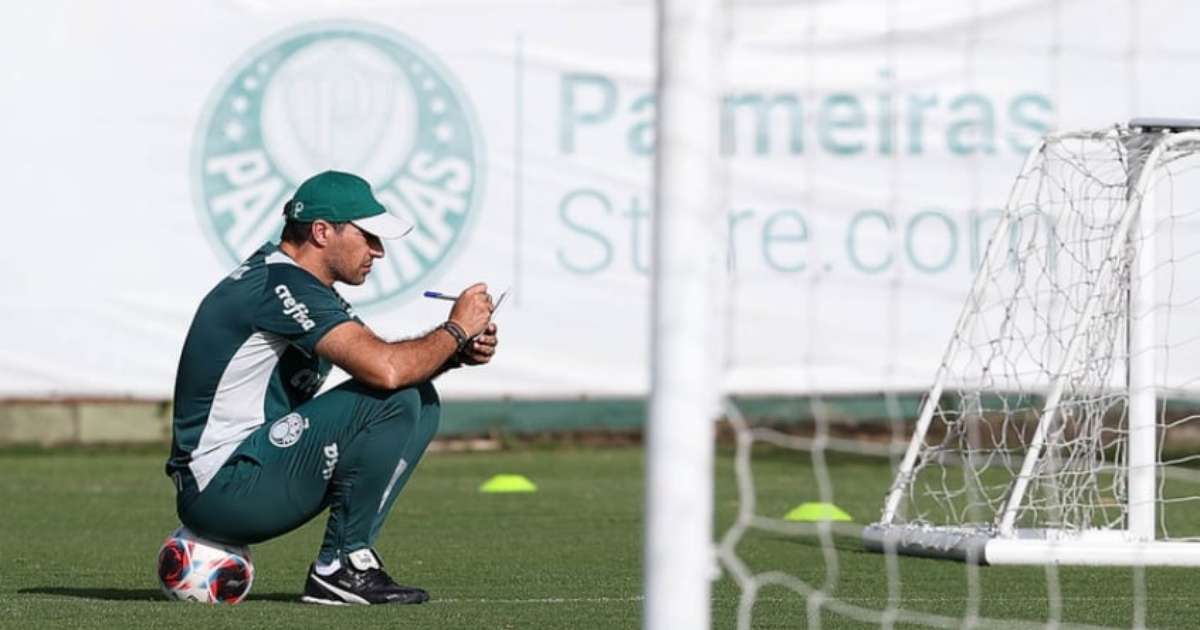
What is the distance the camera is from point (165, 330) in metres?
13.6

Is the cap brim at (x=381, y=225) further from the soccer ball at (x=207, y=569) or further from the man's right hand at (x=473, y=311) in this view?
the soccer ball at (x=207, y=569)

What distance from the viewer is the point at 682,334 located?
147 inches

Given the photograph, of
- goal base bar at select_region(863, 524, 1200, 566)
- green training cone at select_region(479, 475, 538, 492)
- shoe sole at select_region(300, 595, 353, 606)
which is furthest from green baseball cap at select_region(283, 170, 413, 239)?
green training cone at select_region(479, 475, 538, 492)

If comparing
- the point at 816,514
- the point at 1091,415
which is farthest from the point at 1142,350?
the point at 816,514

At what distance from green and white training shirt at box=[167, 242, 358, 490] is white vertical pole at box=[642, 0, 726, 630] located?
2.44 m

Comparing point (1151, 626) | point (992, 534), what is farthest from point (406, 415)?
point (992, 534)

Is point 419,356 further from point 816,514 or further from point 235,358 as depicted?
point 816,514

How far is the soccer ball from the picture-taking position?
622cm

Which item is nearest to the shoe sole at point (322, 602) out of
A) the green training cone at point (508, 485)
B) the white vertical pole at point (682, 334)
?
the white vertical pole at point (682, 334)

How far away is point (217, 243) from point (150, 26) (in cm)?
135

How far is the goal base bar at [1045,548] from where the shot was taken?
7.60 meters

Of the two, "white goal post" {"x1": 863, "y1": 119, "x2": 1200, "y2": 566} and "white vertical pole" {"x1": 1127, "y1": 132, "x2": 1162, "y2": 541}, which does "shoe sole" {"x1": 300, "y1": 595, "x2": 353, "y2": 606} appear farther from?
"white vertical pole" {"x1": 1127, "y1": 132, "x2": 1162, "y2": 541}

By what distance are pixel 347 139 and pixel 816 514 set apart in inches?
201

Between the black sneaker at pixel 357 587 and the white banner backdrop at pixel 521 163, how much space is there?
7.32 metres
